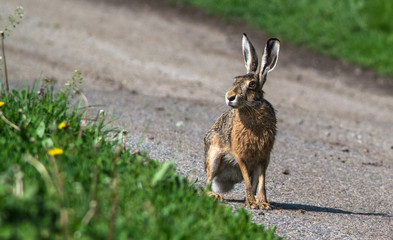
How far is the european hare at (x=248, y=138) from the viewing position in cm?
617

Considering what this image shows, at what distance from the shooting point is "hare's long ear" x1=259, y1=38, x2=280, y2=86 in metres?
6.42

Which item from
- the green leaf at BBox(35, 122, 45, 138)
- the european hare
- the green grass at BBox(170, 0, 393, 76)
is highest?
the green grass at BBox(170, 0, 393, 76)

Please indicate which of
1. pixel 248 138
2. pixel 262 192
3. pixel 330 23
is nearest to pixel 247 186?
pixel 262 192

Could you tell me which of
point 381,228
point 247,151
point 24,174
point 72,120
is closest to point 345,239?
point 381,228

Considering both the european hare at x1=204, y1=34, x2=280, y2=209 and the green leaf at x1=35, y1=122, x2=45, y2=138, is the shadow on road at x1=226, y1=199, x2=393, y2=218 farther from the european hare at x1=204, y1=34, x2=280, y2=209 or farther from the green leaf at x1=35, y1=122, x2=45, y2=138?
the green leaf at x1=35, y1=122, x2=45, y2=138

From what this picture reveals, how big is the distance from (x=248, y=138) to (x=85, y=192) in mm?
2395

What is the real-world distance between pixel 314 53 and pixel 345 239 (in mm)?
9029

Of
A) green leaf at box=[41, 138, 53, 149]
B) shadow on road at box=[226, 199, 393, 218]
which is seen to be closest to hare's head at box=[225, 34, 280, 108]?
shadow on road at box=[226, 199, 393, 218]

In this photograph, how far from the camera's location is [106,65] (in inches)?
482

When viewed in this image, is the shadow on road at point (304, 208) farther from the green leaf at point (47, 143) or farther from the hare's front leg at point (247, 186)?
the green leaf at point (47, 143)

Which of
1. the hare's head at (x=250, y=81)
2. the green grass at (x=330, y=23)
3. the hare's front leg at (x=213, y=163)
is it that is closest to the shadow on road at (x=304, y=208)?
the hare's front leg at (x=213, y=163)

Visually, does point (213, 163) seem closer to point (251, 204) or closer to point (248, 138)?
point (248, 138)

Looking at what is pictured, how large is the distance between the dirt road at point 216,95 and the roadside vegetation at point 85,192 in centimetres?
121

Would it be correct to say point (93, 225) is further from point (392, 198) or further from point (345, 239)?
point (392, 198)
